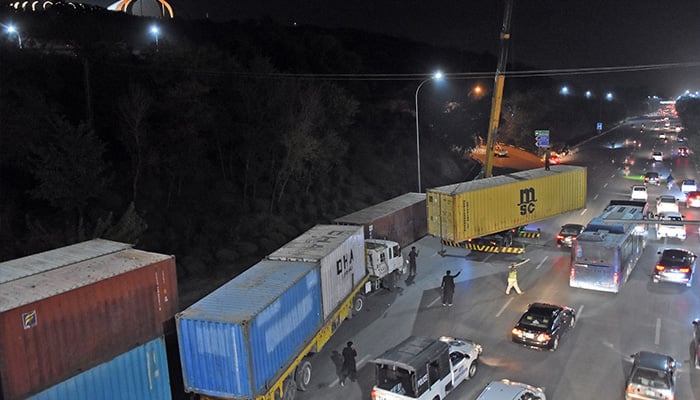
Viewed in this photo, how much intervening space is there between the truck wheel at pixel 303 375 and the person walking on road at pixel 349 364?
0.99m

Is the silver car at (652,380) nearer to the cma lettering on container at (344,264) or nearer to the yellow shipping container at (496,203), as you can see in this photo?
the cma lettering on container at (344,264)

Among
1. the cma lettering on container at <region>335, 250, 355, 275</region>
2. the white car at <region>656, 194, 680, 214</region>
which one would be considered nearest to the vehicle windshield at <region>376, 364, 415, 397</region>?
the cma lettering on container at <region>335, 250, 355, 275</region>

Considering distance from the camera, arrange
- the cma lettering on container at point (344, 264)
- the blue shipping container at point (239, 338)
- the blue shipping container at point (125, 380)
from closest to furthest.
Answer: the blue shipping container at point (125, 380)
the blue shipping container at point (239, 338)
the cma lettering on container at point (344, 264)

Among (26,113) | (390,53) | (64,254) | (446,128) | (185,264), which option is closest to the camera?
(64,254)

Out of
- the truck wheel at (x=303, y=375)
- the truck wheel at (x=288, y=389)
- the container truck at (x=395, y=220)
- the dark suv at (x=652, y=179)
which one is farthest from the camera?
the dark suv at (x=652, y=179)

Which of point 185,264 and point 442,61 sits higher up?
point 442,61

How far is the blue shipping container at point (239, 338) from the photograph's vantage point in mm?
12109

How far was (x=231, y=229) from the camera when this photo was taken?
30.9 meters

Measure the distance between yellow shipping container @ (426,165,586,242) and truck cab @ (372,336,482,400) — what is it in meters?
11.4

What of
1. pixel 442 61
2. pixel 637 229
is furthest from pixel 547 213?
pixel 442 61

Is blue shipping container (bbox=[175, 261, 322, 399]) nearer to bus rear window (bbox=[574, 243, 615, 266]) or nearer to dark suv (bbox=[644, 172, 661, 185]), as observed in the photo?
bus rear window (bbox=[574, 243, 615, 266])

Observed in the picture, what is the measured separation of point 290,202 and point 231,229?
7.34 metres

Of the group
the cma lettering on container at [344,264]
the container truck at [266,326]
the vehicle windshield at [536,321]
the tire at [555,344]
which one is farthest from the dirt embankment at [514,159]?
the container truck at [266,326]

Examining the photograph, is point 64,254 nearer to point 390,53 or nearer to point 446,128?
point 446,128
